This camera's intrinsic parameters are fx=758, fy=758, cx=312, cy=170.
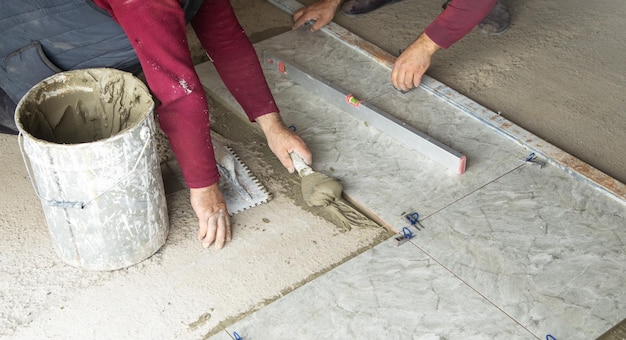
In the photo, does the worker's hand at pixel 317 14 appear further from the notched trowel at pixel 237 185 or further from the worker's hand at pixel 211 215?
the worker's hand at pixel 211 215

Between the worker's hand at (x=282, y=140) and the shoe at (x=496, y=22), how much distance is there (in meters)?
1.36

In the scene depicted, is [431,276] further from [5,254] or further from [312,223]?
[5,254]

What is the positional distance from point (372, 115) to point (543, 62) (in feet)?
3.11

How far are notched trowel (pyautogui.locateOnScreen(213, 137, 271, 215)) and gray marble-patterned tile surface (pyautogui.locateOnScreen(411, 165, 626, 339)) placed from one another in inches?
23.8

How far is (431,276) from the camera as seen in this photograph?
2436 mm

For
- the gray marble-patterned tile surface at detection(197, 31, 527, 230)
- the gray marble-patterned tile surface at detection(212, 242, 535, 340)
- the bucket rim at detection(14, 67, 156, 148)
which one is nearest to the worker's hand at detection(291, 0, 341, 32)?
the gray marble-patterned tile surface at detection(197, 31, 527, 230)

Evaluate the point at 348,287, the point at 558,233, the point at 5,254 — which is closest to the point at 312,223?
the point at 348,287

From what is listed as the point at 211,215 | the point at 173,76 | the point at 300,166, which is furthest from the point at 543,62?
the point at 173,76

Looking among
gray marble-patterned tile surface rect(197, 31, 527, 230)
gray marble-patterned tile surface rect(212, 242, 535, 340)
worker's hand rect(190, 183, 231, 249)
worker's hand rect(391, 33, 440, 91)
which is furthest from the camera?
worker's hand rect(391, 33, 440, 91)

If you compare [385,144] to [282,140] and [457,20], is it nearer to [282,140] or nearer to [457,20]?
[282,140]

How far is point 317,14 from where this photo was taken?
3.77 metres

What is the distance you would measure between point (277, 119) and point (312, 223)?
1.43 ft

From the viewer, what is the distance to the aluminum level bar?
2.87 meters

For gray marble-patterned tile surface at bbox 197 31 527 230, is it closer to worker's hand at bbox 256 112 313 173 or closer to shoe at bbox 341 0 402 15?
worker's hand at bbox 256 112 313 173
